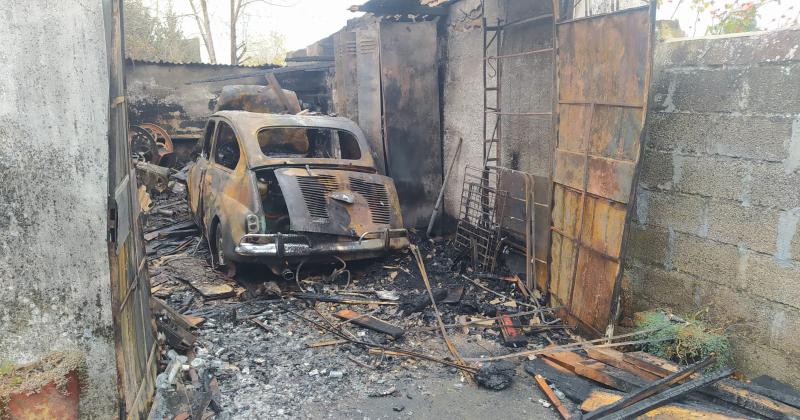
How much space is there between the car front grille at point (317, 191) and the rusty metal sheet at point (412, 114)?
205cm

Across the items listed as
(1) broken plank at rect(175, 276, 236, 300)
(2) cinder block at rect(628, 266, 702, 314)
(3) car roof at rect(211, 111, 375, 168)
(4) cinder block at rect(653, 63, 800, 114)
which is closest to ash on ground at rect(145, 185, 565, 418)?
(1) broken plank at rect(175, 276, 236, 300)

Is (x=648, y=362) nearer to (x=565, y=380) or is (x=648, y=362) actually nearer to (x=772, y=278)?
(x=565, y=380)

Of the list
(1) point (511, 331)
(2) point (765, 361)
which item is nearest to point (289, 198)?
(1) point (511, 331)

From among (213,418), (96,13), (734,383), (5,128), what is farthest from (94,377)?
(734,383)

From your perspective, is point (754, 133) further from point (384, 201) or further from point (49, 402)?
point (49, 402)

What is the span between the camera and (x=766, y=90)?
3.64m

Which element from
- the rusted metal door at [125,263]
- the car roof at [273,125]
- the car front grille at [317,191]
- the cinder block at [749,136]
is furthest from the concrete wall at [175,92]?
the cinder block at [749,136]

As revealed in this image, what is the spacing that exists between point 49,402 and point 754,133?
4507mm

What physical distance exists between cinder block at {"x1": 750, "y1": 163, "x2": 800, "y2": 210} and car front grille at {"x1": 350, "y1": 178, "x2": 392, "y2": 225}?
11.9ft

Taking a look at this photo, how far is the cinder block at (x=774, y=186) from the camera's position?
3.51 m

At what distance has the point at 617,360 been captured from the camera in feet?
13.5

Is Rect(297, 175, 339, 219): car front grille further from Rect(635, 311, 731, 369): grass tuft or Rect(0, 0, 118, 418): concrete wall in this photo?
Rect(635, 311, 731, 369): grass tuft

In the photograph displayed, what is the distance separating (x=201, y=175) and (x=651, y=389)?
19.6 ft

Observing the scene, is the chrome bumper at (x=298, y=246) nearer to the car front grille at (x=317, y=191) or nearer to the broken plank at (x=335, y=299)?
the car front grille at (x=317, y=191)
